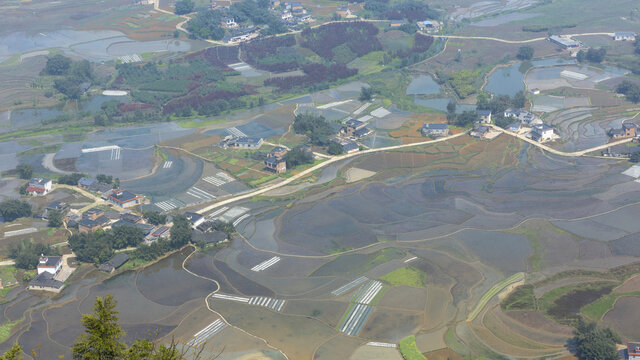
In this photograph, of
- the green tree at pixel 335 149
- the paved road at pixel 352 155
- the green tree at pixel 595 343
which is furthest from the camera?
the green tree at pixel 335 149

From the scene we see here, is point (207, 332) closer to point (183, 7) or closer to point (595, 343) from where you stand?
point (595, 343)

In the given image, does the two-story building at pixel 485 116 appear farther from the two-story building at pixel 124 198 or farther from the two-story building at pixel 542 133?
the two-story building at pixel 124 198

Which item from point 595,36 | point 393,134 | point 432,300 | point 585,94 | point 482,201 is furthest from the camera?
point 595,36

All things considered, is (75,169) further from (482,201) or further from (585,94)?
(585,94)

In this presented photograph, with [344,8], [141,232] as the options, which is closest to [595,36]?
[344,8]

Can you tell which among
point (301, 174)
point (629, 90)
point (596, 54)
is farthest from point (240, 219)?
point (596, 54)

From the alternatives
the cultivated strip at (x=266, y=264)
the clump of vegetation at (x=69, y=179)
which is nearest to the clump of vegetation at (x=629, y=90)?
the cultivated strip at (x=266, y=264)

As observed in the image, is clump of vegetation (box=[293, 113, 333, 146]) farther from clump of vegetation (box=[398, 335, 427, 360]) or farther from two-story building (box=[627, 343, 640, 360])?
two-story building (box=[627, 343, 640, 360])
